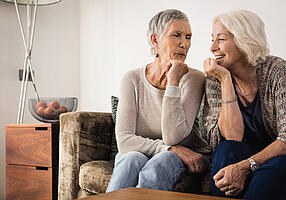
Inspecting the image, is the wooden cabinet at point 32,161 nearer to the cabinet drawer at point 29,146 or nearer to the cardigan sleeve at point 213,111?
the cabinet drawer at point 29,146

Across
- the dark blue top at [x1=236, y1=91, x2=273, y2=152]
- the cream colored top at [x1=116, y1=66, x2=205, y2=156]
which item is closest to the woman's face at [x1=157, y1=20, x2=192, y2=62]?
the cream colored top at [x1=116, y1=66, x2=205, y2=156]

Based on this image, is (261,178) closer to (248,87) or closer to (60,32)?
(248,87)

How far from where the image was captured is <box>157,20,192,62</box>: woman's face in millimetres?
1760

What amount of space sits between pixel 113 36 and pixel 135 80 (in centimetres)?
141

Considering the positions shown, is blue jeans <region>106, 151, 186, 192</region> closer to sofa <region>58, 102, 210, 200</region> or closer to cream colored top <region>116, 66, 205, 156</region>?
cream colored top <region>116, 66, 205, 156</region>

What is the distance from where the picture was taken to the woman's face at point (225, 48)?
1552 millimetres

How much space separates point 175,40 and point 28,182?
130cm

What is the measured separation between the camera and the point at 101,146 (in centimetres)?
211

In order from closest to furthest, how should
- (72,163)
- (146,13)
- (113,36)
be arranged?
(72,163) < (146,13) < (113,36)

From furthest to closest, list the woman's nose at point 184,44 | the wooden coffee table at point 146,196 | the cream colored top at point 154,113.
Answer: the woman's nose at point 184,44 → the cream colored top at point 154,113 → the wooden coffee table at point 146,196

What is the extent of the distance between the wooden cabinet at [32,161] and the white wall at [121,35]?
2.98 feet

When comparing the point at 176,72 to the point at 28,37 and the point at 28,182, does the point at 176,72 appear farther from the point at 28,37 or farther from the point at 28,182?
the point at 28,37

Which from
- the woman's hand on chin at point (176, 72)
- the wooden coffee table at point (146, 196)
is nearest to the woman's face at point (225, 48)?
the woman's hand on chin at point (176, 72)

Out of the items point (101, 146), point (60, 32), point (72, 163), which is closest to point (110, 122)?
point (101, 146)
